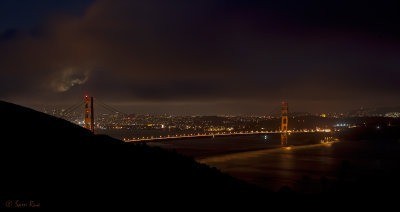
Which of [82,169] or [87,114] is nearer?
[82,169]

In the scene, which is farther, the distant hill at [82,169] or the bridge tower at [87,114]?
the bridge tower at [87,114]

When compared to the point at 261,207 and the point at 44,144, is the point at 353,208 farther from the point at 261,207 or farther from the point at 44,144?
the point at 44,144

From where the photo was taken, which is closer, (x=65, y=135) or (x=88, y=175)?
(x=88, y=175)

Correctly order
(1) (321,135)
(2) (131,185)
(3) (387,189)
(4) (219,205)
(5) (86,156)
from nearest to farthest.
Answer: (2) (131,185)
(4) (219,205)
(5) (86,156)
(3) (387,189)
(1) (321,135)

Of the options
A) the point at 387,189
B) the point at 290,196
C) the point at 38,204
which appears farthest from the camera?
the point at 387,189

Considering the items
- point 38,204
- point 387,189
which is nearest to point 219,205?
point 38,204

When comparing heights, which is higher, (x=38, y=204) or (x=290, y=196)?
(x=38, y=204)

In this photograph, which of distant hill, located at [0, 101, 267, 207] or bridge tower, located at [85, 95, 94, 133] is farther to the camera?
bridge tower, located at [85, 95, 94, 133]

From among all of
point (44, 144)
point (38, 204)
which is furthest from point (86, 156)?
point (38, 204)
